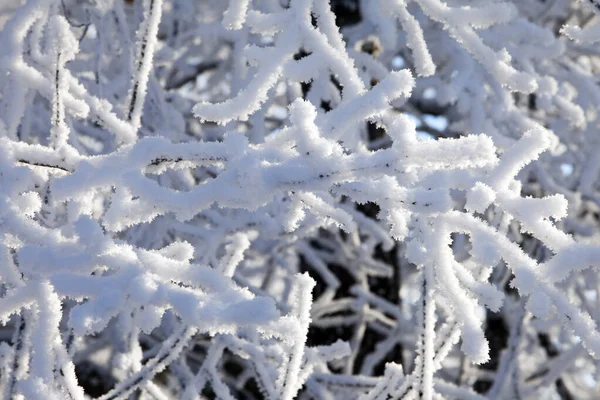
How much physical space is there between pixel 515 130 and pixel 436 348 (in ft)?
5.30

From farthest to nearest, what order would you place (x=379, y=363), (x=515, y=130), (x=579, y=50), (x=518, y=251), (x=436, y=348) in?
(x=379, y=363)
(x=579, y=50)
(x=515, y=130)
(x=436, y=348)
(x=518, y=251)

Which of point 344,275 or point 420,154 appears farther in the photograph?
point 344,275

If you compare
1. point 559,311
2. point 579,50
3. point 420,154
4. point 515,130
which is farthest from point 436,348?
point 579,50

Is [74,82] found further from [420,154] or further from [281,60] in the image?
[420,154]

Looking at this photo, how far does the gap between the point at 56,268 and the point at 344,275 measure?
10.1ft

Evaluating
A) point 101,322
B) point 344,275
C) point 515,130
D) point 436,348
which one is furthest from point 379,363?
point 101,322

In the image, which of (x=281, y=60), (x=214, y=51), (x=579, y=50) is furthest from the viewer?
(x=214, y=51)

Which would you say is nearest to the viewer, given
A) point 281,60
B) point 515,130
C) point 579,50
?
point 281,60

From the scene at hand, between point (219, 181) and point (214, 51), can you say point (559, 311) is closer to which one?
point (219, 181)

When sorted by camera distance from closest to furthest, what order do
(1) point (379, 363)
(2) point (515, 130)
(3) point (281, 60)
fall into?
(3) point (281, 60) < (2) point (515, 130) < (1) point (379, 363)

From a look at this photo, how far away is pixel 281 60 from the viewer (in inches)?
60.3

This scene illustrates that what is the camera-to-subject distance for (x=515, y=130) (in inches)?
119

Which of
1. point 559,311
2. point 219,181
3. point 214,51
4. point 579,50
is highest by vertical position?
point 219,181

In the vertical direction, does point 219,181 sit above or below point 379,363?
above
